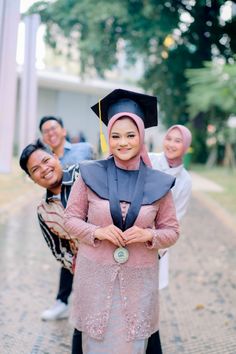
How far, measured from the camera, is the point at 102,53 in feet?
64.1

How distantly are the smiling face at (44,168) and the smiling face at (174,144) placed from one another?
950mm

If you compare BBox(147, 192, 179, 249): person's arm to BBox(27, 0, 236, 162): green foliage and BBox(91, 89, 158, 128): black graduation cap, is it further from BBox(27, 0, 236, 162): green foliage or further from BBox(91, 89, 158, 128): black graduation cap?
BBox(27, 0, 236, 162): green foliage

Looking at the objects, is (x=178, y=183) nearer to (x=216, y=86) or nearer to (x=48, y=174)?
(x=48, y=174)

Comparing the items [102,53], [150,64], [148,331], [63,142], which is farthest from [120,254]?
[150,64]

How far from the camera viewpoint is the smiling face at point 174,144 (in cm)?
377

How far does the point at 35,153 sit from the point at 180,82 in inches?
708

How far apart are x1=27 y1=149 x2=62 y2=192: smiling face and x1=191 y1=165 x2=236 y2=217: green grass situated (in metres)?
8.71

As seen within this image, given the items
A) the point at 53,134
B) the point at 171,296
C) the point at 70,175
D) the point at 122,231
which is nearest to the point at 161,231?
the point at 122,231

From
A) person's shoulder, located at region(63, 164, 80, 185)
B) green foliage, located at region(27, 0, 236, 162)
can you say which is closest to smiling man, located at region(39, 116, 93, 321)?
person's shoulder, located at region(63, 164, 80, 185)

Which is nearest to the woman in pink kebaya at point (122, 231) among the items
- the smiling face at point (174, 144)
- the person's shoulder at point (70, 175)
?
the person's shoulder at point (70, 175)

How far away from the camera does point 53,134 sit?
4566 millimetres

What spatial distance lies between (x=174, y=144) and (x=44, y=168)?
3.59 ft

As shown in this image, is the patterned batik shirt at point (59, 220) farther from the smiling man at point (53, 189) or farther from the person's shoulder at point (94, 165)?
the person's shoulder at point (94, 165)

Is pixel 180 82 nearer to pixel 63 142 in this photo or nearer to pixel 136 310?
pixel 63 142
